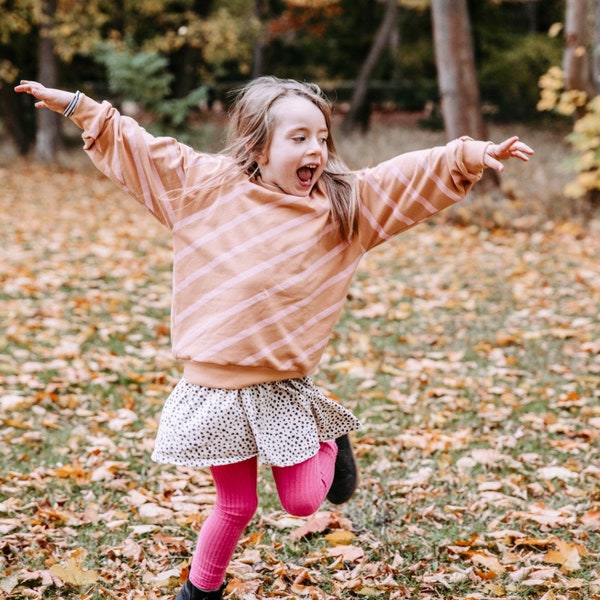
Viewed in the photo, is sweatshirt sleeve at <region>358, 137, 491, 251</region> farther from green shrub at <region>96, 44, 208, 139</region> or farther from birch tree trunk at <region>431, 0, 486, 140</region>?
green shrub at <region>96, 44, 208, 139</region>

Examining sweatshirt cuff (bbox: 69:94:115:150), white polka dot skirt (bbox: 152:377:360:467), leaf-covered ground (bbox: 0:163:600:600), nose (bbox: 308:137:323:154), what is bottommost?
leaf-covered ground (bbox: 0:163:600:600)

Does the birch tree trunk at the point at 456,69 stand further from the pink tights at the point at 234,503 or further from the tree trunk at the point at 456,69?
the pink tights at the point at 234,503

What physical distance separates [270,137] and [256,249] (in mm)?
352

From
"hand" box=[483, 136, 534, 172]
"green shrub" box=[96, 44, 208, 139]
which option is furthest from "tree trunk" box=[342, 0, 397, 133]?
"hand" box=[483, 136, 534, 172]

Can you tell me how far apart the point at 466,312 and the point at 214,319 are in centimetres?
445

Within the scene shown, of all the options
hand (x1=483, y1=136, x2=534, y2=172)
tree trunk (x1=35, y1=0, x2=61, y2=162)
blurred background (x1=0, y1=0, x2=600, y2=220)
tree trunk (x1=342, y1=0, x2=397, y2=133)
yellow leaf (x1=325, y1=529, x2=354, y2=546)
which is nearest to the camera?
hand (x1=483, y1=136, x2=534, y2=172)

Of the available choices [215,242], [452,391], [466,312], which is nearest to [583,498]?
[452,391]

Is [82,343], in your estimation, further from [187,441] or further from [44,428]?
[187,441]

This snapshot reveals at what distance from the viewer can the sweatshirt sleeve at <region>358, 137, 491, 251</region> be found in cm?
248

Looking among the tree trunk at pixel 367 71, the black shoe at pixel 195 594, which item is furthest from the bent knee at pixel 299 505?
→ the tree trunk at pixel 367 71

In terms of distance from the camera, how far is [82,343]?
5.66 m

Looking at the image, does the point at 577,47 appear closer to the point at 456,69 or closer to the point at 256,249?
the point at 456,69

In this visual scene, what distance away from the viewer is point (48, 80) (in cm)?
1582

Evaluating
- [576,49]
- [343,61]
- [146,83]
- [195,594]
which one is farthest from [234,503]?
[343,61]
